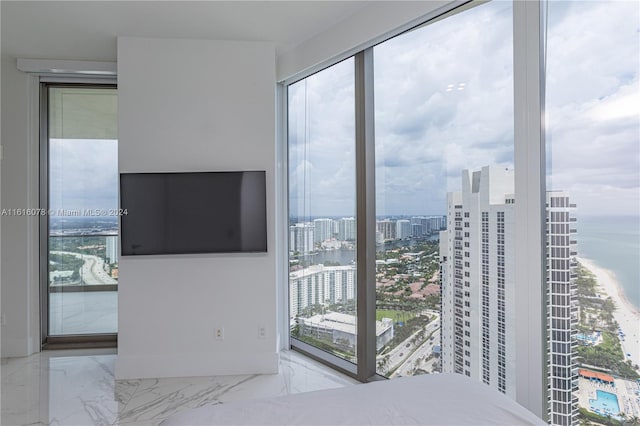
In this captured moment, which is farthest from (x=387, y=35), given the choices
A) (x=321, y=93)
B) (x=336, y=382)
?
(x=336, y=382)

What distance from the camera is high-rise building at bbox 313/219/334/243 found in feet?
11.3

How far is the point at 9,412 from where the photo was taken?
2.57m

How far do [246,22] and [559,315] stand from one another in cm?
278

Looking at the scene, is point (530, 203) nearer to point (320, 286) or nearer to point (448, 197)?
point (448, 197)

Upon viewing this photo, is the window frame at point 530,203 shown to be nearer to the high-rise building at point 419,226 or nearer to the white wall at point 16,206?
the high-rise building at point 419,226

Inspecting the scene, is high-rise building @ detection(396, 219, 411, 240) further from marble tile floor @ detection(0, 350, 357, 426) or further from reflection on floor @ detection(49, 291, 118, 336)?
reflection on floor @ detection(49, 291, 118, 336)

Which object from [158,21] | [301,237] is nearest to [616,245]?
[301,237]

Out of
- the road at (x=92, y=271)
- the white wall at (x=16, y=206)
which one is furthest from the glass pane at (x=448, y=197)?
the white wall at (x=16, y=206)

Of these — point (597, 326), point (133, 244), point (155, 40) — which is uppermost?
point (155, 40)

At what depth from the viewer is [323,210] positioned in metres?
3.47

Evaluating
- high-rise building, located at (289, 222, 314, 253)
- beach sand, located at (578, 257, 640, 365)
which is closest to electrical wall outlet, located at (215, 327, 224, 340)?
high-rise building, located at (289, 222, 314, 253)

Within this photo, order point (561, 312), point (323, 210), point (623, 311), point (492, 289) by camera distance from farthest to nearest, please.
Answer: point (323, 210), point (492, 289), point (561, 312), point (623, 311)

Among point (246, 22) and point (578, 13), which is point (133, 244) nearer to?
point (246, 22)

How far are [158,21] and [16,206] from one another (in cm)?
229
